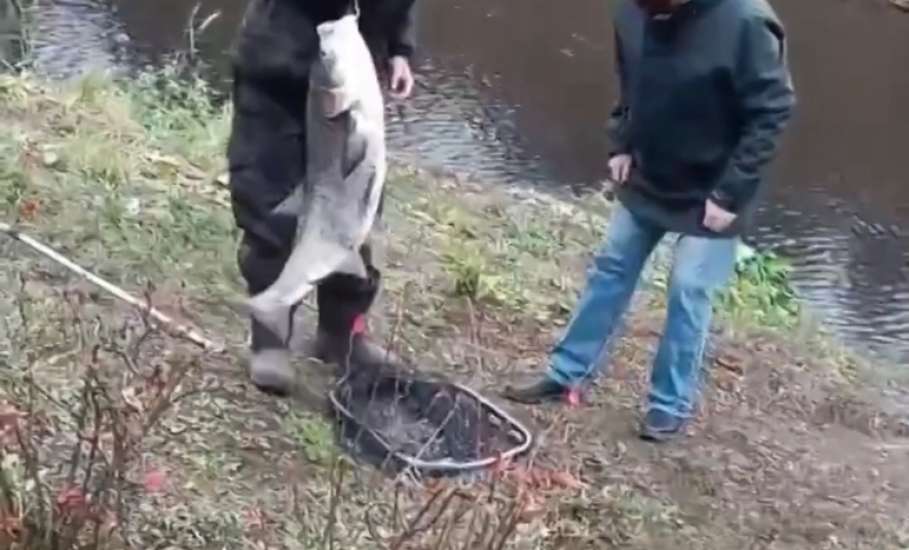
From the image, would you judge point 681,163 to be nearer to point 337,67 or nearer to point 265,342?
point 337,67

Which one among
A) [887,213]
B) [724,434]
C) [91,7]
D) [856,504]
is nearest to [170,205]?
[724,434]

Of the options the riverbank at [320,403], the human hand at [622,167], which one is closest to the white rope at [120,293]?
the riverbank at [320,403]

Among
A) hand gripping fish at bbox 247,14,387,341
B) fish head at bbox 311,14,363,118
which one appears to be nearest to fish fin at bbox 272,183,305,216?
hand gripping fish at bbox 247,14,387,341

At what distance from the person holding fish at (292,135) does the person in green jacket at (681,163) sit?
0.65m

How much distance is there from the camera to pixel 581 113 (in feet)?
40.8

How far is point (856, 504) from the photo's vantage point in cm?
475

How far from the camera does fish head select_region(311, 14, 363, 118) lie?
12.6ft

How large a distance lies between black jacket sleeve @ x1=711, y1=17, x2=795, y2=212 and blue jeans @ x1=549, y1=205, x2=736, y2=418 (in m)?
0.21

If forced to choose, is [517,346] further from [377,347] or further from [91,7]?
[91,7]

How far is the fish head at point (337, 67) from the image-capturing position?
3.84m

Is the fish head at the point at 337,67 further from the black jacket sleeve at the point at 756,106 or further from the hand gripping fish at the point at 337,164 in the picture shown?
the black jacket sleeve at the point at 756,106

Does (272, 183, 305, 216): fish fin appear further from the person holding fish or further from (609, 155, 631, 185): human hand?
(609, 155, 631, 185): human hand

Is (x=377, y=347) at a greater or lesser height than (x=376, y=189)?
lesser

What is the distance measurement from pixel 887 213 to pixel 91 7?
252 inches
